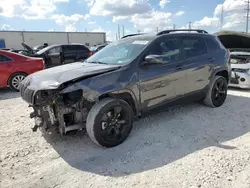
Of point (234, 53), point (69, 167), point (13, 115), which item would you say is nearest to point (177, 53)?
point (69, 167)

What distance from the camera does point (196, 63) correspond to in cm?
449

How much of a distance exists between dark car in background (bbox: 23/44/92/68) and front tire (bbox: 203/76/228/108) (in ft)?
25.9

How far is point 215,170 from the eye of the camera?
275cm

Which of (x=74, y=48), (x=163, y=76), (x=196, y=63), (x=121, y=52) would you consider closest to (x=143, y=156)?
(x=163, y=76)

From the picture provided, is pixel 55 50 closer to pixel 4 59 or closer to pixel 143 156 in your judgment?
pixel 4 59

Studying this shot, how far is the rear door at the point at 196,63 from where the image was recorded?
438 cm

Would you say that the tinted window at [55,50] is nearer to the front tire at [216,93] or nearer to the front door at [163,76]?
the front door at [163,76]

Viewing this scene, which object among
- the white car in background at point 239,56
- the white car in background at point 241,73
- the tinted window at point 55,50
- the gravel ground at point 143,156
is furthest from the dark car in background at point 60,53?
the white car in background at point 241,73

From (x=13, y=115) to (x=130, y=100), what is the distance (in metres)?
3.01

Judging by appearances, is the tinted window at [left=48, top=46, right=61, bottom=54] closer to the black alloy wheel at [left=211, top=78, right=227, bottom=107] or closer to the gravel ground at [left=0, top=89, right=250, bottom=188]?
the gravel ground at [left=0, top=89, right=250, bottom=188]

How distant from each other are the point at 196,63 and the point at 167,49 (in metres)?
0.80

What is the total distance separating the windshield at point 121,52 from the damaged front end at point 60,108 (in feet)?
3.30

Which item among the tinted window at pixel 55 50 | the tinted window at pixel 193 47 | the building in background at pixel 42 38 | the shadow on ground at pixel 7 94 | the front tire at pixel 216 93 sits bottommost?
the shadow on ground at pixel 7 94

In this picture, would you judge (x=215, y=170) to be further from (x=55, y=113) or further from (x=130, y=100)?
(x=55, y=113)
